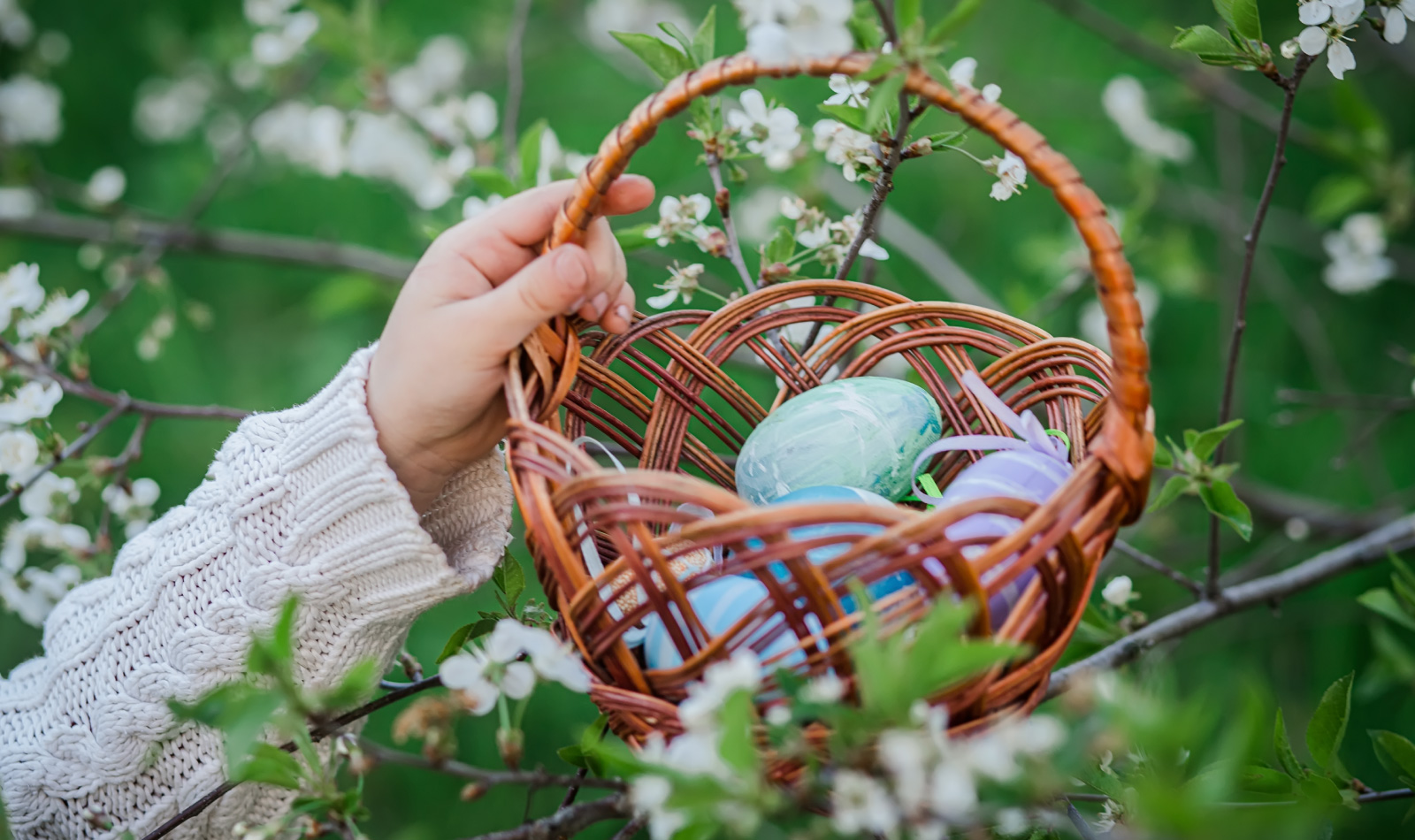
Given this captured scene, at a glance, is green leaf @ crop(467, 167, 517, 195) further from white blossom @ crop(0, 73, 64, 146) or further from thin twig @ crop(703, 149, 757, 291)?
white blossom @ crop(0, 73, 64, 146)

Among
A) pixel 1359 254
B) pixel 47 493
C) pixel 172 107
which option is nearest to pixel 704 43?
Result: pixel 47 493

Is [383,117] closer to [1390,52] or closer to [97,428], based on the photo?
[97,428]

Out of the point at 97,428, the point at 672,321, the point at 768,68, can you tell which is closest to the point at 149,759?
the point at 97,428

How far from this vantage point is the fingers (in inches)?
23.3

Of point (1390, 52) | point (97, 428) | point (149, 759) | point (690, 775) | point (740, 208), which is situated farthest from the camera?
point (740, 208)

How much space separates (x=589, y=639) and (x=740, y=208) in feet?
4.16

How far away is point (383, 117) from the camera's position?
126 centimetres

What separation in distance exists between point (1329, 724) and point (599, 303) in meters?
0.54

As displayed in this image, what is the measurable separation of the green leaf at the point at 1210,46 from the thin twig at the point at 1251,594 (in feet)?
1.29

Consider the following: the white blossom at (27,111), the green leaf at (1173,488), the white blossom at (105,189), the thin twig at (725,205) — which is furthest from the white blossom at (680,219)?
the white blossom at (27,111)

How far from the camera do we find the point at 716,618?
57 centimetres

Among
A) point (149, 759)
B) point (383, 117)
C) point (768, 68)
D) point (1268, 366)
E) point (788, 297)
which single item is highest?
point (383, 117)

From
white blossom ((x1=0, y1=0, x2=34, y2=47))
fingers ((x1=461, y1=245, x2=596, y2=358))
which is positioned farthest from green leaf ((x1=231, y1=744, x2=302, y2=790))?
white blossom ((x1=0, y1=0, x2=34, y2=47))

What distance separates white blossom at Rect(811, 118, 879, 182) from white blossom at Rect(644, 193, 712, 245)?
10cm
